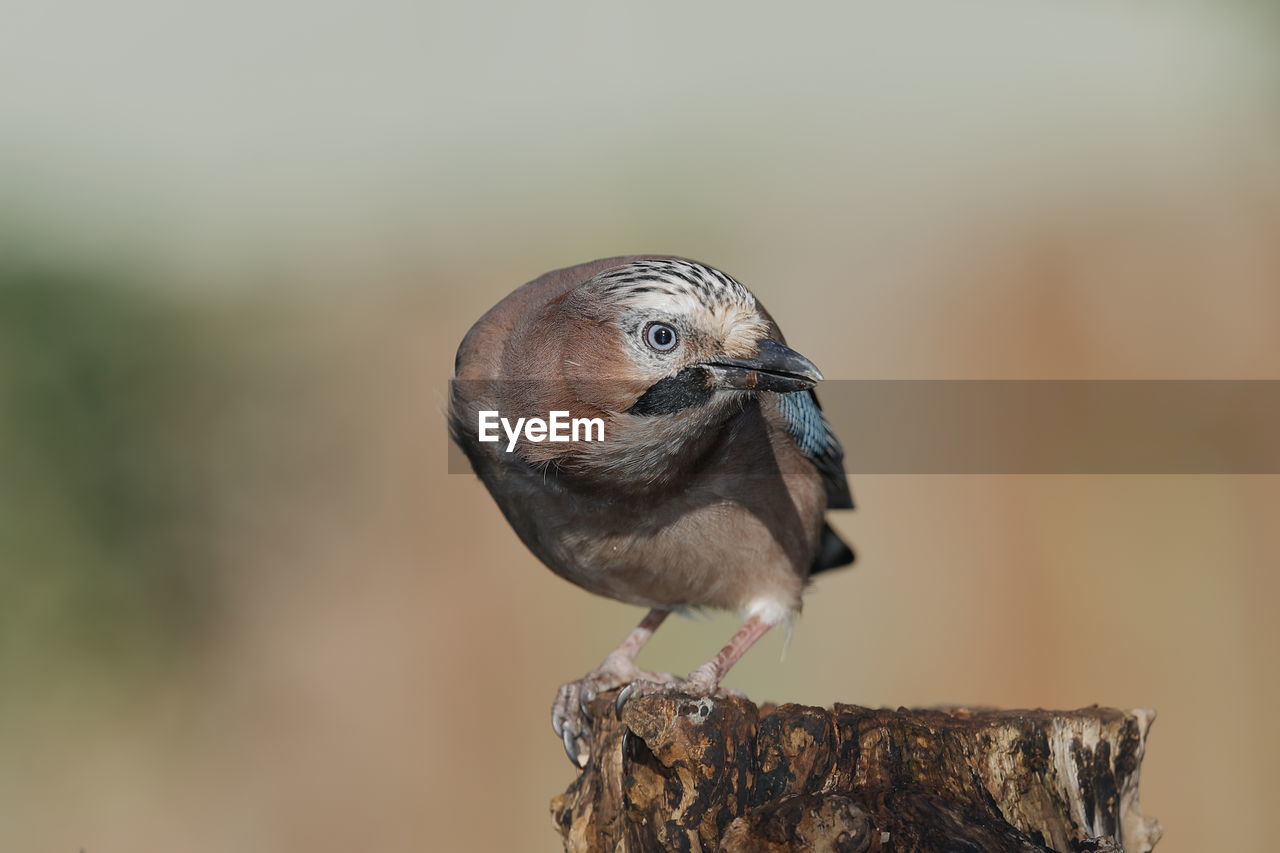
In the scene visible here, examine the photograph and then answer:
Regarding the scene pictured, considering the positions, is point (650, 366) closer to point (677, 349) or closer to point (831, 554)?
point (677, 349)

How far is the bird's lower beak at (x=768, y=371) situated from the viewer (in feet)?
12.8

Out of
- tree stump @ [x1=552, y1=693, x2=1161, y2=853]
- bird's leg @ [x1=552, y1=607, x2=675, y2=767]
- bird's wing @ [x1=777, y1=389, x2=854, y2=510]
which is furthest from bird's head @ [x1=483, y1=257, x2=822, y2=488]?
bird's leg @ [x1=552, y1=607, x2=675, y2=767]

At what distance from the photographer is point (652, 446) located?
160 inches

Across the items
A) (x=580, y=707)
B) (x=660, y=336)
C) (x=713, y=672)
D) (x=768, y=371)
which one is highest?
(x=660, y=336)

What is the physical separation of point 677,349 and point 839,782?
4.86 ft

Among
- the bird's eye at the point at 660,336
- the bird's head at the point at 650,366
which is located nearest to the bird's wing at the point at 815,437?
the bird's head at the point at 650,366

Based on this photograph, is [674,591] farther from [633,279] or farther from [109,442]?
[109,442]

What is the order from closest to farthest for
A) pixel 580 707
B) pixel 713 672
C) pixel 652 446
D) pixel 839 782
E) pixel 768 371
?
pixel 839 782 → pixel 768 371 → pixel 652 446 → pixel 713 672 → pixel 580 707

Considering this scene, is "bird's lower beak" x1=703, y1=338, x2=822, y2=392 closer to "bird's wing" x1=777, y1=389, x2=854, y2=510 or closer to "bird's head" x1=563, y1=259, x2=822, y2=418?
"bird's head" x1=563, y1=259, x2=822, y2=418

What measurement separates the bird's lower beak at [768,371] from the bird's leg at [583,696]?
1.49m

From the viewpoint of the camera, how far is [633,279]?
13.3ft

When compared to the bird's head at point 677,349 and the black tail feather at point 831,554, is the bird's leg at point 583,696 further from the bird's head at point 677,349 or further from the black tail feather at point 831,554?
the bird's head at point 677,349

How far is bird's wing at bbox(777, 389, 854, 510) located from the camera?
192 inches

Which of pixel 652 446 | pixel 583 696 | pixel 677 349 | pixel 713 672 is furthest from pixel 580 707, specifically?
pixel 677 349
